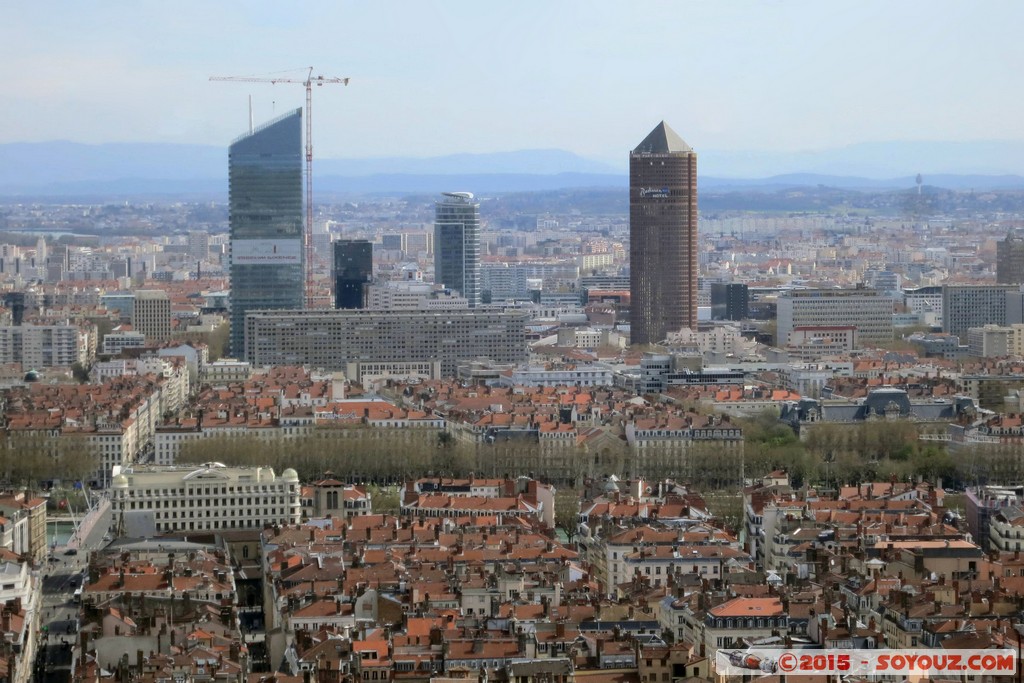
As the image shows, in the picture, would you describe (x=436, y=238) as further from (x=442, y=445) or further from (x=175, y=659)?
(x=175, y=659)

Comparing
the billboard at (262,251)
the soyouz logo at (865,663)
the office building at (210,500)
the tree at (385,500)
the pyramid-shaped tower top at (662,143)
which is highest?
the pyramid-shaped tower top at (662,143)

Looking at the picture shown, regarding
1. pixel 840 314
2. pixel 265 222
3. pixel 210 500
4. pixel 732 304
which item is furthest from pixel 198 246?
pixel 210 500

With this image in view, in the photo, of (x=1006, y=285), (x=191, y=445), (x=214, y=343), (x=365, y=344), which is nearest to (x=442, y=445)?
(x=191, y=445)

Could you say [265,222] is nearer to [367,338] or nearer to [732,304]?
[367,338]

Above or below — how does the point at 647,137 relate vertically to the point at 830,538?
above

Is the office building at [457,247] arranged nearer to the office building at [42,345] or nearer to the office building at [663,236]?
the office building at [663,236]

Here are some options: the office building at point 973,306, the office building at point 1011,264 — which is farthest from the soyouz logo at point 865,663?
the office building at point 1011,264

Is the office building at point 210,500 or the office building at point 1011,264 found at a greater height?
the office building at point 1011,264
